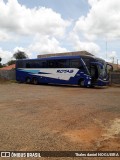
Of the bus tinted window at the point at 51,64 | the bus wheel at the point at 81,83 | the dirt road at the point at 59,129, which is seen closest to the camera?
the dirt road at the point at 59,129

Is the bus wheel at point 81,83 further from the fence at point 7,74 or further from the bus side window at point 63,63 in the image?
the fence at point 7,74

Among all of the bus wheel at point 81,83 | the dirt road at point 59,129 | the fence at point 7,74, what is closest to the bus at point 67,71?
the bus wheel at point 81,83

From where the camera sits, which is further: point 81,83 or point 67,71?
point 67,71

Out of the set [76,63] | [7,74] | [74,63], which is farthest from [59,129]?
[7,74]

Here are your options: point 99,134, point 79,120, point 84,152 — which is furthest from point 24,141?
point 79,120

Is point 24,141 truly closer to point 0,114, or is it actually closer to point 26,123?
point 26,123

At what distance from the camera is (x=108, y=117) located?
10.7 meters

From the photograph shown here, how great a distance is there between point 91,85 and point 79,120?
1794 centimetres

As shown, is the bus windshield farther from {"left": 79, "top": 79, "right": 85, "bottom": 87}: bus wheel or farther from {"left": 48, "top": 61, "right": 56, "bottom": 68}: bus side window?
{"left": 48, "top": 61, "right": 56, "bottom": 68}: bus side window

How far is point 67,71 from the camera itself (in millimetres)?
28891

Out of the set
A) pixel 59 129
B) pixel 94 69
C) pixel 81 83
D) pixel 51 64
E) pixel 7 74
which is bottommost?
pixel 59 129

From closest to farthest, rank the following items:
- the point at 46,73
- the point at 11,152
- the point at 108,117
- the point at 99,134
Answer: the point at 11,152, the point at 99,134, the point at 108,117, the point at 46,73

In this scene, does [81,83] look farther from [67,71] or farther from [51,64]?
[51,64]

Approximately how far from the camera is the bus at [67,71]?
27219 millimetres
